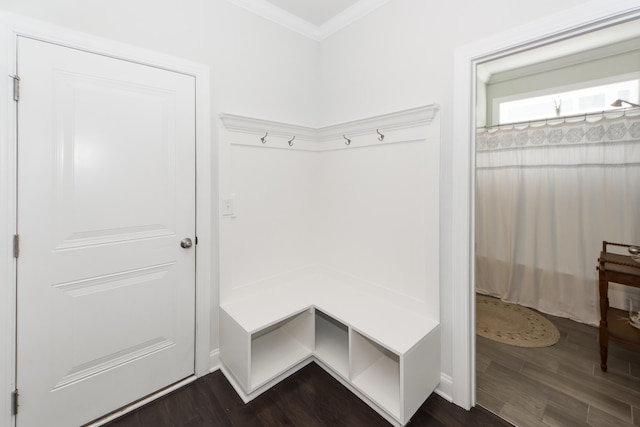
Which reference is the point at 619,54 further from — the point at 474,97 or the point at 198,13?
the point at 198,13

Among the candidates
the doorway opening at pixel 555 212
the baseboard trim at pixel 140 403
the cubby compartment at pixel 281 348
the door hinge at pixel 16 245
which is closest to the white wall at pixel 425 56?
the doorway opening at pixel 555 212

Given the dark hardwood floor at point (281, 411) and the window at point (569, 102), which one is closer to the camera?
the dark hardwood floor at point (281, 411)

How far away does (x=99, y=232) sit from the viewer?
4.96ft

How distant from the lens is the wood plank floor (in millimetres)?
1578

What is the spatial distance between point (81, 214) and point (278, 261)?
1.27 meters

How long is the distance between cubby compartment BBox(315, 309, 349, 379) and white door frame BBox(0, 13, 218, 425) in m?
0.95

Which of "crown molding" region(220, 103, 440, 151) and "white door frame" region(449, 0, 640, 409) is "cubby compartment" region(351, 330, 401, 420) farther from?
"crown molding" region(220, 103, 440, 151)

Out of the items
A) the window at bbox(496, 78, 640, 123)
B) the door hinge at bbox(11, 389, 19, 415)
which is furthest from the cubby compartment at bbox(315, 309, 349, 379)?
the window at bbox(496, 78, 640, 123)

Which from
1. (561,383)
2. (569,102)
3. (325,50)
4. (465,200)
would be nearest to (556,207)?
(569,102)

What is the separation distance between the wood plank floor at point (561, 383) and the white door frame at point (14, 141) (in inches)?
80.6

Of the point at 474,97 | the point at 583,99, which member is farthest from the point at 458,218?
the point at 583,99

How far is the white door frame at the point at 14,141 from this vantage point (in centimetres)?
125

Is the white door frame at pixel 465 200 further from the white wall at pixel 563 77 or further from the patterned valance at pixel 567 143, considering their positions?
the white wall at pixel 563 77

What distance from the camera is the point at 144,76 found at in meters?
1.60
